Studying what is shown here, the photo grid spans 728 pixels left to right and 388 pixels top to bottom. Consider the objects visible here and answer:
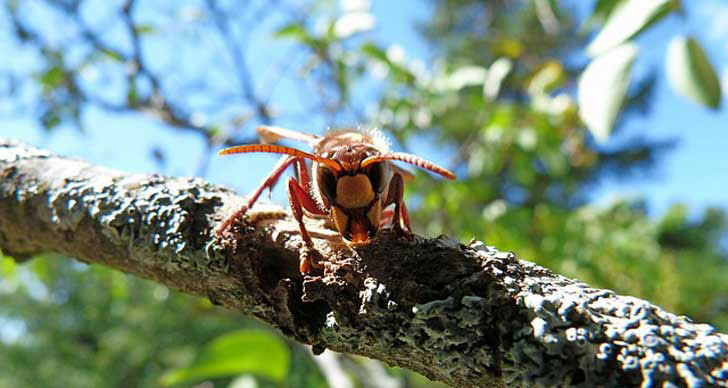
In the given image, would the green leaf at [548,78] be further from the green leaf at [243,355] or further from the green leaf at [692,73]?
the green leaf at [243,355]

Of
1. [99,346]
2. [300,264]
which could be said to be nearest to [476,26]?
[99,346]

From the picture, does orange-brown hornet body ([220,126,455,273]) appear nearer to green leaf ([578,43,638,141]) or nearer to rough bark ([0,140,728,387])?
rough bark ([0,140,728,387])

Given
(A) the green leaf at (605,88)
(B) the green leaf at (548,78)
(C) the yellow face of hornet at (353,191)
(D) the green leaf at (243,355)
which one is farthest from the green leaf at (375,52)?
(C) the yellow face of hornet at (353,191)

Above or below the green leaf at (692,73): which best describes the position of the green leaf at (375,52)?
above

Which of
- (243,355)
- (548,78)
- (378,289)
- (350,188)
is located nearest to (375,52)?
(548,78)

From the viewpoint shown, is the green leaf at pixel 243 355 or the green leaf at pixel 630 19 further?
the green leaf at pixel 243 355

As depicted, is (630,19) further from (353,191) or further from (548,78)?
(548,78)
